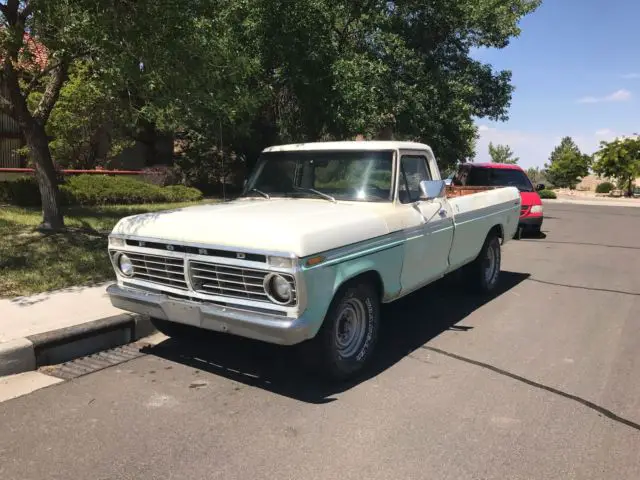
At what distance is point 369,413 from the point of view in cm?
392

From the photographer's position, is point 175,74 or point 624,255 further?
point 624,255

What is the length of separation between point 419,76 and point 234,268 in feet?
34.9

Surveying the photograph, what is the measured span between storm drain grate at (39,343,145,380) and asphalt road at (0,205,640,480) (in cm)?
15

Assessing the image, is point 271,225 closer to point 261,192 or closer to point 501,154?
point 261,192

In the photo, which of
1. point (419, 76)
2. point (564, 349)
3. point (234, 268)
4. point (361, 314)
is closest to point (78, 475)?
point (234, 268)

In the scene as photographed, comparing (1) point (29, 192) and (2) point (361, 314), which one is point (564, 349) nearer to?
(2) point (361, 314)

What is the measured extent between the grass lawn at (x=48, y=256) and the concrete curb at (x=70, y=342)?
5.20 ft

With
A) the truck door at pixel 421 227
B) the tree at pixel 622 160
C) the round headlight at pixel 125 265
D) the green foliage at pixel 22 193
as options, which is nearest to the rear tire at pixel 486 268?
the truck door at pixel 421 227

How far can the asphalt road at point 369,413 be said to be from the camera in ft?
10.7

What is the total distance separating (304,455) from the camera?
3.36 m

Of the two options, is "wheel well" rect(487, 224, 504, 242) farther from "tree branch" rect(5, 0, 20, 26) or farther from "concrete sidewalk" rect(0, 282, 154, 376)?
"tree branch" rect(5, 0, 20, 26)

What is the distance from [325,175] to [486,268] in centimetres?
294

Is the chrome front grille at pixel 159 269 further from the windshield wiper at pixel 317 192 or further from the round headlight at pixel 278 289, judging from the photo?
the windshield wiper at pixel 317 192

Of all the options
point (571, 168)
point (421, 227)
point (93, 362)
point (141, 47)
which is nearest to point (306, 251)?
point (421, 227)
